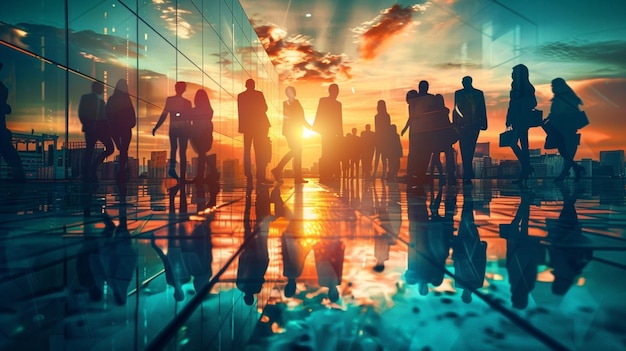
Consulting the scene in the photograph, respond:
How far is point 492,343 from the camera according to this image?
76 cm

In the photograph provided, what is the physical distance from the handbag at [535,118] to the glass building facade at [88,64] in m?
9.46

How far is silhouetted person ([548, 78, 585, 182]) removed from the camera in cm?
914

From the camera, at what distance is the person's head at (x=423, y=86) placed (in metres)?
7.88

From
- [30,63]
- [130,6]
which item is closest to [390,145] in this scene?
[130,6]

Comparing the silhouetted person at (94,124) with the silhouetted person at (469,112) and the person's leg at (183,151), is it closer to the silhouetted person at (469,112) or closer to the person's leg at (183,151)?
the person's leg at (183,151)

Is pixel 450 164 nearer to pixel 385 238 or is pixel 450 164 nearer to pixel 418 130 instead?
pixel 418 130

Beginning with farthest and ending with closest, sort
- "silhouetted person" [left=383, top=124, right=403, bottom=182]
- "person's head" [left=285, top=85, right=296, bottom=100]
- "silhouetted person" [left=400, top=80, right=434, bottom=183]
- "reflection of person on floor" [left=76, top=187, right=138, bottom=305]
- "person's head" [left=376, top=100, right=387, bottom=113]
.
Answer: "silhouetted person" [left=383, top=124, right=403, bottom=182], "person's head" [left=376, top=100, right=387, bottom=113], "person's head" [left=285, top=85, right=296, bottom=100], "silhouetted person" [left=400, top=80, right=434, bottom=183], "reflection of person on floor" [left=76, top=187, right=138, bottom=305]

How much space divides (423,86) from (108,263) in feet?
24.3

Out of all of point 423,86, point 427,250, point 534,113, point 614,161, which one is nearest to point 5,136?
point 423,86

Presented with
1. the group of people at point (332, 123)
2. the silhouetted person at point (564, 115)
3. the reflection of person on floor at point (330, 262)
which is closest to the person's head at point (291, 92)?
the group of people at point (332, 123)

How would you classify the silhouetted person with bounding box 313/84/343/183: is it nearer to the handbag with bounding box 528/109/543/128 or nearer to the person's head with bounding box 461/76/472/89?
the person's head with bounding box 461/76/472/89

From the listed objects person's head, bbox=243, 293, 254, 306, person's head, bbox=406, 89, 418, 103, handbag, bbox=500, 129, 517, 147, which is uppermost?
person's head, bbox=406, 89, 418, 103

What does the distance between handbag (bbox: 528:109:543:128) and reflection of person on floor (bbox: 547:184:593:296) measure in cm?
724

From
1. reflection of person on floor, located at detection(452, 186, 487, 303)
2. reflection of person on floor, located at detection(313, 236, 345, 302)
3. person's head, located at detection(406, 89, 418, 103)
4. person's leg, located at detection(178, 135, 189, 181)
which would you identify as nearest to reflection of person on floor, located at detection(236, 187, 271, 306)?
reflection of person on floor, located at detection(313, 236, 345, 302)
